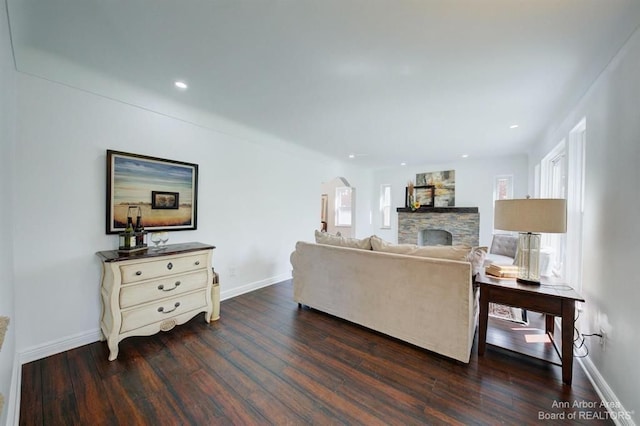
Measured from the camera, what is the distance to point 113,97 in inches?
92.5

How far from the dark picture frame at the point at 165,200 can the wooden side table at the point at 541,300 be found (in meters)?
3.11

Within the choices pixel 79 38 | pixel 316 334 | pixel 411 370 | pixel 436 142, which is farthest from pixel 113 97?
pixel 436 142

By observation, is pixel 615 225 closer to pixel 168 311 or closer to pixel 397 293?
pixel 397 293

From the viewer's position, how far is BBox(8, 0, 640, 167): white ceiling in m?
1.46

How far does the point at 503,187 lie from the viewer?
532 cm

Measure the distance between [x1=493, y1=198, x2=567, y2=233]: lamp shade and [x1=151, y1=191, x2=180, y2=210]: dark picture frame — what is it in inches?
128

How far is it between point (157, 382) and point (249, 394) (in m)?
0.69

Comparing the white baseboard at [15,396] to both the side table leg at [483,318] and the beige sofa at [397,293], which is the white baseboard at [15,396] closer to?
the beige sofa at [397,293]

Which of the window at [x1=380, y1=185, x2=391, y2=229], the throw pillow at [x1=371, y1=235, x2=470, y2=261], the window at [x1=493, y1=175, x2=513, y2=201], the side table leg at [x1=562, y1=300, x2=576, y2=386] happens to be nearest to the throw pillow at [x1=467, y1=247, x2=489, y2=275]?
the throw pillow at [x1=371, y1=235, x2=470, y2=261]

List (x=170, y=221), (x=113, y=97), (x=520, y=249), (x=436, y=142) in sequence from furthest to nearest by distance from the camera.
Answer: (x=436, y=142) < (x=170, y=221) < (x=113, y=97) < (x=520, y=249)

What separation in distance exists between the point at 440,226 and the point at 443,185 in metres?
0.97

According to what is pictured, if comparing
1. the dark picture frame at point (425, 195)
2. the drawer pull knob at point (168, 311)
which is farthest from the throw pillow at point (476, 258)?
the dark picture frame at point (425, 195)

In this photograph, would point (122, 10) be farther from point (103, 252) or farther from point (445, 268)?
point (445, 268)

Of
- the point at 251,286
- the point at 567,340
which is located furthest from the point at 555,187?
the point at 251,286
